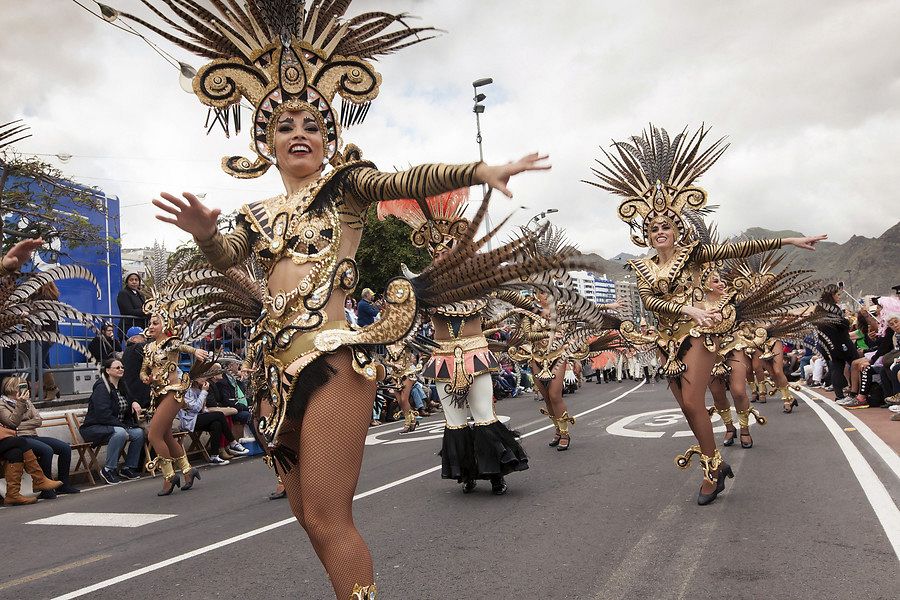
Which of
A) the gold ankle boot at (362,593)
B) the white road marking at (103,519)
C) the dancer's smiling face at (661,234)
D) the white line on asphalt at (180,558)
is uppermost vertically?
the dancer's smiling face at (661,234)

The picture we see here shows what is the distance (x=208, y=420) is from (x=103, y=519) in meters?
4.49

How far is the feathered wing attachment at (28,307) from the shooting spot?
13.3 feet

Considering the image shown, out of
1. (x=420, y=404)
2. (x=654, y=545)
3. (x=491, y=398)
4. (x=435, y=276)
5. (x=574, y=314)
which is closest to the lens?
(x=435, y=276)

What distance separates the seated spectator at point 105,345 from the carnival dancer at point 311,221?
378 inches

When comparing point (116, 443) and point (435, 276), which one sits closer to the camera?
point (435, 276)

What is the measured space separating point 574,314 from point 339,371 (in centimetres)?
177

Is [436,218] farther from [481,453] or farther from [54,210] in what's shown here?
[54,210]

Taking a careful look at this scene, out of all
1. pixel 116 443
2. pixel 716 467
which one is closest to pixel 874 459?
pixel 716 467

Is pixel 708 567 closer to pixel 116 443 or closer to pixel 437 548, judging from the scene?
pixel 437 548

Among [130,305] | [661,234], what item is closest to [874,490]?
[661,234]

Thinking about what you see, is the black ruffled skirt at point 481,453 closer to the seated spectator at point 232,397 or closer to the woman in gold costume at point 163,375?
the woman in gold costume at point 163,375

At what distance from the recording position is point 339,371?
2.89 m

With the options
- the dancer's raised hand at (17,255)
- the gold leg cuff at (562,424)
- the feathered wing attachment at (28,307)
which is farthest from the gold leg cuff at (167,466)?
the dancer's raised hand at (17,255)

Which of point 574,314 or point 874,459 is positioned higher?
point 574,314
